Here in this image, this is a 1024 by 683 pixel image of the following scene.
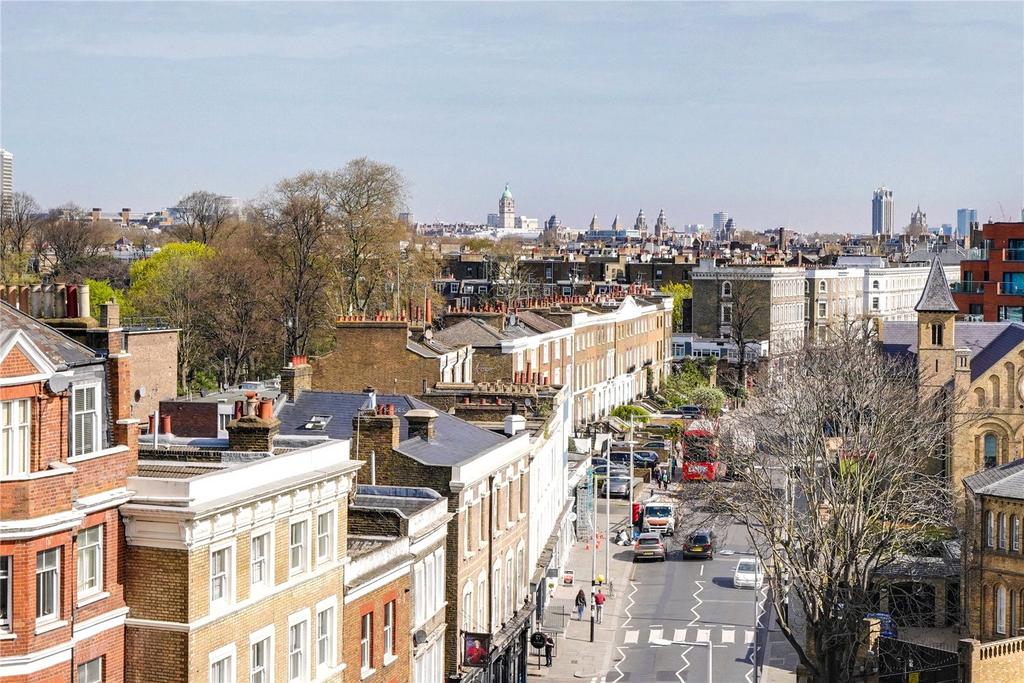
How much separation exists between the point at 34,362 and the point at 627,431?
269 feet

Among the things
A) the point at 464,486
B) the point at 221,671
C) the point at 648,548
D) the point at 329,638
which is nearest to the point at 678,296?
the point at 648,548

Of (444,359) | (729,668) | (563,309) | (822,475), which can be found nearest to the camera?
(729,668)

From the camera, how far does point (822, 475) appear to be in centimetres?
5638

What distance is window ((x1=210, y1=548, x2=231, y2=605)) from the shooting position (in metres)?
25.3

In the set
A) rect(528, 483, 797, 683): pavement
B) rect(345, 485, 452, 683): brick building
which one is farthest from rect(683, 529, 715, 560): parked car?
rect(345, 485, 452, 683): brick building

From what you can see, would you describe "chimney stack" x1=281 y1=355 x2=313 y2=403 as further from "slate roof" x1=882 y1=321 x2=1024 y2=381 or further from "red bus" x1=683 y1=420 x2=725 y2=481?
"slate roof" x1=882 y1=321 x2=1024 y2=381

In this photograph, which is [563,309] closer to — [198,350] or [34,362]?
[198,350]

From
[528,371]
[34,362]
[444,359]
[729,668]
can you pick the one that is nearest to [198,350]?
[528,371]

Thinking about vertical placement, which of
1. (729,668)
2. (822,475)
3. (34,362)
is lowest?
(729,668)

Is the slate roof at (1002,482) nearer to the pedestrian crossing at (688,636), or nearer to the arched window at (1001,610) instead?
the arched window at (1001,610)

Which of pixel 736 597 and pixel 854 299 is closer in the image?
pixel 736 597

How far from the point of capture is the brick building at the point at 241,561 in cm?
2447

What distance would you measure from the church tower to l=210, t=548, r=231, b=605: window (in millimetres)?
56105

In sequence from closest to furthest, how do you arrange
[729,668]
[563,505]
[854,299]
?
[729,668], [563,505], [854,299]
